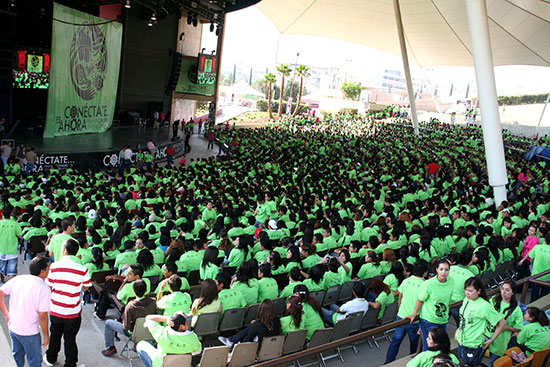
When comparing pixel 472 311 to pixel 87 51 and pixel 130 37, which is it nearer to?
pixel 87 51

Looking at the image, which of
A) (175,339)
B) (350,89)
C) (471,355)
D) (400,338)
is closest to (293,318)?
(400,338)

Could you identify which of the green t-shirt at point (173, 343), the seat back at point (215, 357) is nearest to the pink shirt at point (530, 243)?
the seat back at point (215, 357)

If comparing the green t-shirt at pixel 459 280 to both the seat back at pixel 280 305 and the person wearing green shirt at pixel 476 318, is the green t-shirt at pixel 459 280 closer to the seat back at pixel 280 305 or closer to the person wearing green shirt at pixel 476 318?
the person wearing green shirt at pixel 476 318

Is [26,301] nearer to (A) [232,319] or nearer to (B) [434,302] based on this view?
(A) [232,319]

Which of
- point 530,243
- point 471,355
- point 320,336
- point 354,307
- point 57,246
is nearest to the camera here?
point 471,355

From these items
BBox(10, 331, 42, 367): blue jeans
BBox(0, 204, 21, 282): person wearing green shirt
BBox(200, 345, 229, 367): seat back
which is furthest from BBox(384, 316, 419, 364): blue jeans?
BBox(0, 204, 21, 282): person wearing green shirt

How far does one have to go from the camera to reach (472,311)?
496 centimetres

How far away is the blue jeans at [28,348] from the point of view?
5.06 metres

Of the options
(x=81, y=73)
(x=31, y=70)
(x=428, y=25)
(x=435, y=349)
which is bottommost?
(x=435, y=349)

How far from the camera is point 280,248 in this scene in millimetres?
8633

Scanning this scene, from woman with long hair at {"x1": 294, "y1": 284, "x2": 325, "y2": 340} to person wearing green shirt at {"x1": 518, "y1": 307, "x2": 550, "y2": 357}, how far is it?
222cm

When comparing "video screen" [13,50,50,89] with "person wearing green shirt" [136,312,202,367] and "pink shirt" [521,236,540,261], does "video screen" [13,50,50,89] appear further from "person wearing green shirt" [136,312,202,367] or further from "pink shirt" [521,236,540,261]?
"person wearing green shirt" [136,312,202,367]

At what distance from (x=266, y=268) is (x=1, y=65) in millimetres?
17645

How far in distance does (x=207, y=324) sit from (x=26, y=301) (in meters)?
1.94
